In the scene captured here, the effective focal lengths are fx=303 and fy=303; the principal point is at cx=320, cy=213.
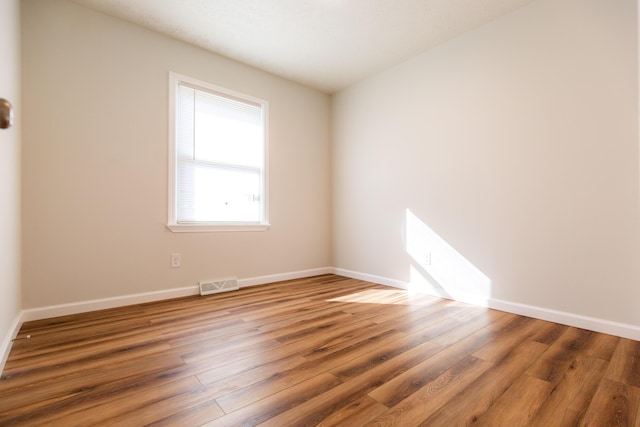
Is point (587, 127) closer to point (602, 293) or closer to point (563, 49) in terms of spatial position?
point (563, 49)

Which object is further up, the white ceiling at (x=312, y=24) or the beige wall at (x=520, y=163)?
the white ceiling at (x=312, y=24)

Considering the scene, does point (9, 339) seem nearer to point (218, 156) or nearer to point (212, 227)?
point (212, 227)

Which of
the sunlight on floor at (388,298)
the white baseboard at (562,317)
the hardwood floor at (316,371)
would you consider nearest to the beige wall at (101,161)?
the hardwood floor at (316,371)

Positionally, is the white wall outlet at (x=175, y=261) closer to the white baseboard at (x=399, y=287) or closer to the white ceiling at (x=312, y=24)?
the white baseboard at (x=399, y=287)

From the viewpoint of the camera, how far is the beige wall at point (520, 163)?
1986 mm

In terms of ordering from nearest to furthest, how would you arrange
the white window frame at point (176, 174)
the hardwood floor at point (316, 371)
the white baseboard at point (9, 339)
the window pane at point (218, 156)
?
the hardwood floor at point (316, 371)
the white baseboard at point (9, 339)
the white window frame at point (176, 174)
the window pane at point (218, 156)

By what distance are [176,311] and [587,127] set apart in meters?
3.30

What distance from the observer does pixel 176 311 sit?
243 cm

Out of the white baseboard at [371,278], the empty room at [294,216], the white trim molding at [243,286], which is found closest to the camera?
the empty room at [294,216]

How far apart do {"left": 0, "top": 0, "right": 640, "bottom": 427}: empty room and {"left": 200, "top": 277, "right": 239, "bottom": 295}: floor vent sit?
0.06 feet

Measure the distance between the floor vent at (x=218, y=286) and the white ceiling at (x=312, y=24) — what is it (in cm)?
233

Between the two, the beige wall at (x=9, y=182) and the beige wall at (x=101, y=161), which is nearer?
the beige wall at (x=9, y=182)

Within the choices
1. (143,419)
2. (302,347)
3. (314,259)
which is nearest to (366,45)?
(314,259)

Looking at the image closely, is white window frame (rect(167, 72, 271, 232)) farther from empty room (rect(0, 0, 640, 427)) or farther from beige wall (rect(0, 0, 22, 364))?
beige wall (rect(0, 0, 22, 364))
